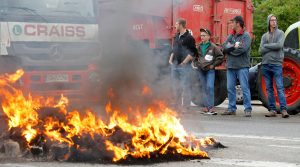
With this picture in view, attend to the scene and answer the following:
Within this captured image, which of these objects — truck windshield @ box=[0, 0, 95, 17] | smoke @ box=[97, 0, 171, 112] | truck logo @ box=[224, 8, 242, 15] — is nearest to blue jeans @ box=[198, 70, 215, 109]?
truck windshield @ box=[0, 0, 95, 17]

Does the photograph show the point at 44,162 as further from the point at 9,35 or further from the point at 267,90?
the point at 267,90

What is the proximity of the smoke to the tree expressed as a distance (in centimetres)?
2692

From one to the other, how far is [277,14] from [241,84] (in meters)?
23.6

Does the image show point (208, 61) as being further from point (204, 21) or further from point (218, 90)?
point (204, 21)

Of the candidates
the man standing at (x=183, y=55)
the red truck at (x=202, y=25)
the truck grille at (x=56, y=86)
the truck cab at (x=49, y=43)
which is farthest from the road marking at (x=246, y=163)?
the man standing at (x=183, y=55)

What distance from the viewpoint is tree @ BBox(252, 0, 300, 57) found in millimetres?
36222

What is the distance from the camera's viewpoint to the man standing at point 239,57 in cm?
1269

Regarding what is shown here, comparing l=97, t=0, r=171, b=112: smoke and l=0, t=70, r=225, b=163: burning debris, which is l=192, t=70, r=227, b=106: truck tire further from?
l=0, t=70, r=225, b=163: burning debris

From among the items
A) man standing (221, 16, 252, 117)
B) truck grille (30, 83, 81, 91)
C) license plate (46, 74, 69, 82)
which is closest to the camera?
truck grille (30, 83, 81, 91)

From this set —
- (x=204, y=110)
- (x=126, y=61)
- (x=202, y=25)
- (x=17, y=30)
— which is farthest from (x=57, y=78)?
(x=202, y=25)

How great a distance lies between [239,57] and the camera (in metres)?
12.8

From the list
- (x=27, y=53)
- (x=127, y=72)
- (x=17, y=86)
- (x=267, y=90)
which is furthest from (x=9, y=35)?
(x=267, y=90)

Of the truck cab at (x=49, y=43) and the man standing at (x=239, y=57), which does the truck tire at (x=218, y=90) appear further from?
the truck cab at (x=49, y=43)

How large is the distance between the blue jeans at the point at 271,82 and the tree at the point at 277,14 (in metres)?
22.8
